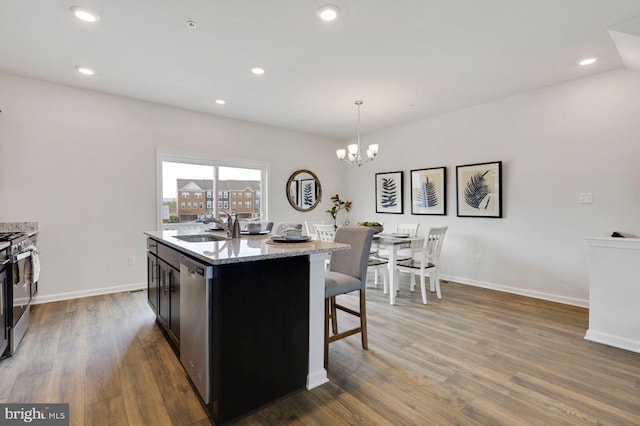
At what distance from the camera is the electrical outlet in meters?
3.53

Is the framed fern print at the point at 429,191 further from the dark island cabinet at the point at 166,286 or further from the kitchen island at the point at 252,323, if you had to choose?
the dark island cabinet at the point at 166,286

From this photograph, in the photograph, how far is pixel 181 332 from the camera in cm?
205

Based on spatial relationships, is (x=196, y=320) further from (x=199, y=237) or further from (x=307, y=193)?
(x=307, y=193)

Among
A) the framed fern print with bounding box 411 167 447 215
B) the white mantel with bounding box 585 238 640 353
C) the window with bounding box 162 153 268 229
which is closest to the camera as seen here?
the white mantel with bounding box 585 238 640 353

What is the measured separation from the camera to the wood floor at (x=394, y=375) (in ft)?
5.64

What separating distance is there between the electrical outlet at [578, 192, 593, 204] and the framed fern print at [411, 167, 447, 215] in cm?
168

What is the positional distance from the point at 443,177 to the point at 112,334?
15.6 feet

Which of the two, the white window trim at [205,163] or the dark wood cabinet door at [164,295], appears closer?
the dark wood cabinet door at [164,295]

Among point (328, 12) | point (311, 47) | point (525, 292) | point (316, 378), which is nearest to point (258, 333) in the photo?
point (316, 378)

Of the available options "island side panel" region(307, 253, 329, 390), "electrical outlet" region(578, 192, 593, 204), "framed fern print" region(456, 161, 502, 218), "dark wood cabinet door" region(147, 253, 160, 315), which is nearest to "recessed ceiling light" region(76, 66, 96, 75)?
"dark wood cabinet door" region(147, 253, 160, 315)

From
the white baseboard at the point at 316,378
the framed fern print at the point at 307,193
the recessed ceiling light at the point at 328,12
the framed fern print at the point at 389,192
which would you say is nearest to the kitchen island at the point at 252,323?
the white baseboard at the point at 316,378

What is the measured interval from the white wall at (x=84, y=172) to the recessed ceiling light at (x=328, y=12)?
10.0ft

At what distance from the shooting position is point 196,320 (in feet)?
5.76

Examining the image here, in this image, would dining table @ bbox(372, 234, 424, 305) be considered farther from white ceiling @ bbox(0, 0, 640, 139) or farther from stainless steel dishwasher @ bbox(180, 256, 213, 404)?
stainless steel dishwasher @ bbox(180, 256, 213, 404)
